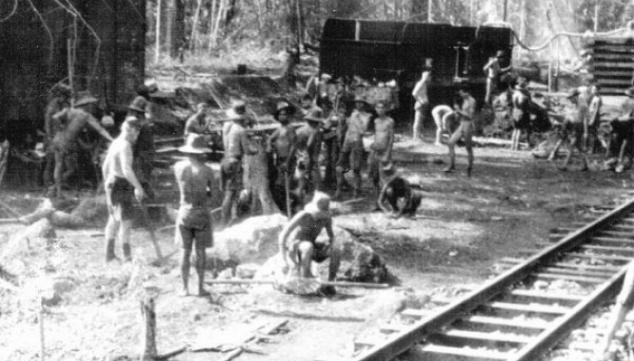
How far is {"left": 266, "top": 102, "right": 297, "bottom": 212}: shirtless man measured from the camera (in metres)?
15.8

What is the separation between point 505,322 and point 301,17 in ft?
90.9

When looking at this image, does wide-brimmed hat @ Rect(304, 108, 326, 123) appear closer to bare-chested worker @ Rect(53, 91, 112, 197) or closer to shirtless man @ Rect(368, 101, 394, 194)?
shirtless man @ Rect(368, 101, 394, 194)

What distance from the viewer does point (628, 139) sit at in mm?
23797

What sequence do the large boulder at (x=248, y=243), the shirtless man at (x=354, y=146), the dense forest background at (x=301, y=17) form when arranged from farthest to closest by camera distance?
1. the dense forest background at (x=301, y=17)
2. the shirtless man at (x=354, y=146)
3. the large boulder at (x=248, y=243)

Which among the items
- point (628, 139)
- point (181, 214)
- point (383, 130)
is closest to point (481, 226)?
point (383, 130)

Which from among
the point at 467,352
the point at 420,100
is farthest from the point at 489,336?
the point at 420,100

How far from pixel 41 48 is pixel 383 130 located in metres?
6.96

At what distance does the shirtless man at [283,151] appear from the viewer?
15758 millimetres

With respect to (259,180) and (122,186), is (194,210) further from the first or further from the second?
(259,180)

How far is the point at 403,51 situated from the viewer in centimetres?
3262

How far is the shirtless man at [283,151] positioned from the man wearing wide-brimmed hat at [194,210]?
177 inches

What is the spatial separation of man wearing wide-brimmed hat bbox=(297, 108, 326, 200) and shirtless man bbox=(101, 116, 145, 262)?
3.76m

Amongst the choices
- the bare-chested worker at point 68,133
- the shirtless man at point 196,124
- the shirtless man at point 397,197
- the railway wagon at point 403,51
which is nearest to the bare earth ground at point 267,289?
the shirtless man at point 397,197

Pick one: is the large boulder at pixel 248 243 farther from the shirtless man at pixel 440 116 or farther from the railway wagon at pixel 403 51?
the railway wagon at pixel 403 51
